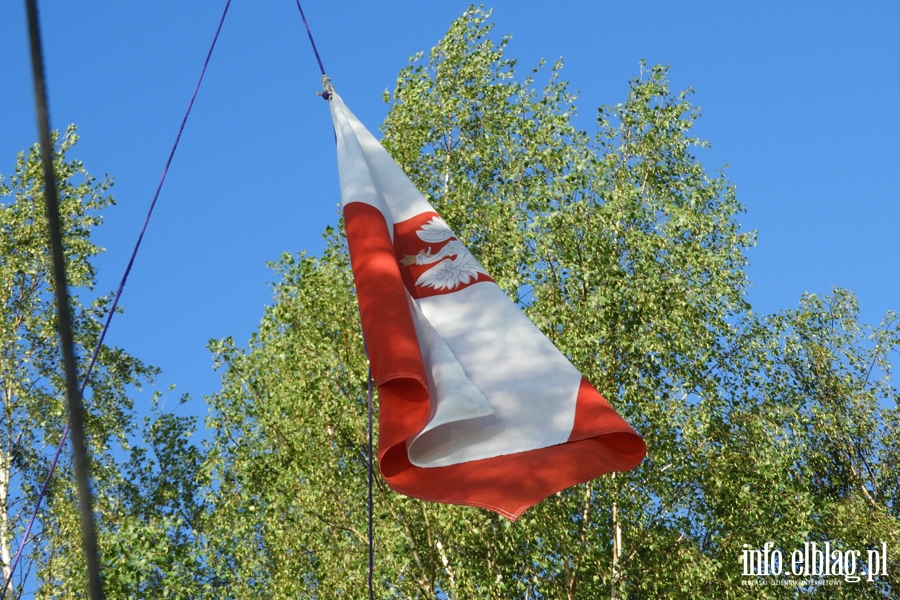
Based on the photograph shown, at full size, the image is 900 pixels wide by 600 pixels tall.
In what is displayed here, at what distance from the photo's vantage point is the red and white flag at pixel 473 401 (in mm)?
5566

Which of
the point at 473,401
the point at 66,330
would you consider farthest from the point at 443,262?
the point at 66,330

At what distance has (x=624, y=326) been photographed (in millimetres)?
13875

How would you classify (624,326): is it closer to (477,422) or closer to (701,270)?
(701,270)

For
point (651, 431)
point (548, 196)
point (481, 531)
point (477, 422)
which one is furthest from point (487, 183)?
point (477, 422)

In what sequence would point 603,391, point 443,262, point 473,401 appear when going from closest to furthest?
1. point 473,401
2. point 443,262
3. point 603,391

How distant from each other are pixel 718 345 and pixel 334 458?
5.84 m

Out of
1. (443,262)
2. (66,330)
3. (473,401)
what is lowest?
(66,330)

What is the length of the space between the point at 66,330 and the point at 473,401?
3.91 metres

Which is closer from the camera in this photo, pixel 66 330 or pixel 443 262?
pixel 66 330

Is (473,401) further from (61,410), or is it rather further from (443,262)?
(61,410)

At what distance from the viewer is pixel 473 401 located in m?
5.64

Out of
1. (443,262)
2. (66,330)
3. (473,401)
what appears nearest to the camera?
(66,330)

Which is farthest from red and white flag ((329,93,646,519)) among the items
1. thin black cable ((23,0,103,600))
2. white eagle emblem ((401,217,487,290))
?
thin black cable ((23,0,103,600))

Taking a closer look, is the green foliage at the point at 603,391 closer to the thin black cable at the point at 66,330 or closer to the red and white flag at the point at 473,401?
the red and white flag at the point at 473,401
